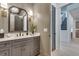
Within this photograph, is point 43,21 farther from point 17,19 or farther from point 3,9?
point 3,9

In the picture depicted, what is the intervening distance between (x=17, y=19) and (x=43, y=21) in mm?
998

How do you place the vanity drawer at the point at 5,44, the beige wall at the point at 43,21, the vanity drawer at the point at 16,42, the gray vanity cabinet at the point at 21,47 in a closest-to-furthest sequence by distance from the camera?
the vanity drawer at the point at 5,44, the gray vanity cabinet at the point at 21,47, the vanity drawer at the point at 16,42, the beige wall at the point at 43,21

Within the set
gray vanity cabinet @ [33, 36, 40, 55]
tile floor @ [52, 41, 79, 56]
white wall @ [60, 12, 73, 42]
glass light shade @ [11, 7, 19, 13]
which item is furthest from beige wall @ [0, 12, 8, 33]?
white wall @ [60, 12, 73, 42]

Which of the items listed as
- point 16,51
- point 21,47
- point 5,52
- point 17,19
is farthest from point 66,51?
point 5,52

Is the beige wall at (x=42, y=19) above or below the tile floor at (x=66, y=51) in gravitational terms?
above

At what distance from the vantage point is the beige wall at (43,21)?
13.8 feet

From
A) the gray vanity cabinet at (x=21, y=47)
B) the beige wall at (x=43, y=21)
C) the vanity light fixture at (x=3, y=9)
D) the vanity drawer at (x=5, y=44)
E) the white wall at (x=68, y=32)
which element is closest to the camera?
the vanity drawer at (x=5, y=44)

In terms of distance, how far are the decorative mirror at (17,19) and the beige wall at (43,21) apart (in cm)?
45

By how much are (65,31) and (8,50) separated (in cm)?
647

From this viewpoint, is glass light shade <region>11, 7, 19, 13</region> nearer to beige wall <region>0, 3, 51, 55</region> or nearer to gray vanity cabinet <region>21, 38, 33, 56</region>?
beige wall <region>0, 3, 51, 55</region>

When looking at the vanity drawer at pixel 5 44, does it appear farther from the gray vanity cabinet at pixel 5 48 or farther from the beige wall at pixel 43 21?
the beige wall at pixel 43 21

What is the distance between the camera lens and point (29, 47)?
3.80m

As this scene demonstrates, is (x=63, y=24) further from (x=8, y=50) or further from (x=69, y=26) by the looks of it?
(x=8, y=50)

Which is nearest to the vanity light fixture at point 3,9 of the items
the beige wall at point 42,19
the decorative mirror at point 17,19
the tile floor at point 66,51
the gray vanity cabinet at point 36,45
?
the decorative mirror at point 17,19
